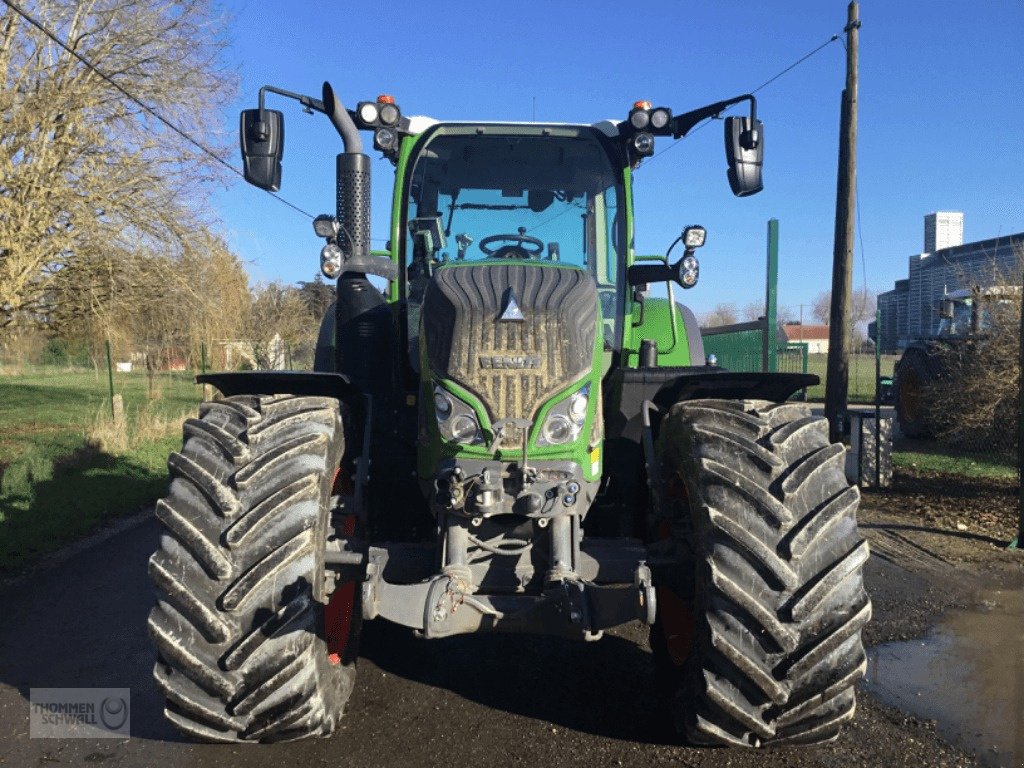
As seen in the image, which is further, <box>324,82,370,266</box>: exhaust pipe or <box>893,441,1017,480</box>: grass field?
<box>893,441,1017,480</box>: grass field

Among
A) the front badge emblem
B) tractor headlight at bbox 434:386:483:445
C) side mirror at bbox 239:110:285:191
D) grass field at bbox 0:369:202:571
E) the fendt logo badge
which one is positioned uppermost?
side mirror at bbox 239:110:285:191

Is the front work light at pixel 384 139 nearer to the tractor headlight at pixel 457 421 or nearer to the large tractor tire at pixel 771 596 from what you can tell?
the tractor headlight at pixel 457 421

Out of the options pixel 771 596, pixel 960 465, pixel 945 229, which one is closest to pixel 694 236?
pixel 771 596

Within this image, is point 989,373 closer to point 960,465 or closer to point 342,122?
point 960,465

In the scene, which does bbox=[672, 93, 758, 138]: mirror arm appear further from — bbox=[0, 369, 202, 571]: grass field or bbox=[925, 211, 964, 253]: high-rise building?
bbox=[925, 211, 964, 253]: high-rise building

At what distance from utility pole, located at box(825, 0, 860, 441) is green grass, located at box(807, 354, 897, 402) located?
1017 cm

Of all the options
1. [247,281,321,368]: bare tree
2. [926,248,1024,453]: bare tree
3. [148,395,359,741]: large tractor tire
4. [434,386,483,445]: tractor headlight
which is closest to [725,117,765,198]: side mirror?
[434,386,483,445]: tractor headlight

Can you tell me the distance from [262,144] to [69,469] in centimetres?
762

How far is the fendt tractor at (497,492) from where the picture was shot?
3062 millimetres

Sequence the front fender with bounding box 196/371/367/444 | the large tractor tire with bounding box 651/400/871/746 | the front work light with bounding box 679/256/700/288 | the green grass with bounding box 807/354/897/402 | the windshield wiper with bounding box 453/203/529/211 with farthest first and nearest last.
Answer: the green grass with bounding box 807/354/897/402
the windshield wiper with bounding box 453/203/529/211
the front work light with bounding box 679/256/700/288
the front fender with bounding box 196/371/367/444
the large tractor tire with bounding box 651/400/871/746

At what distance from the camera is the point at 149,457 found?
1185 centimetres

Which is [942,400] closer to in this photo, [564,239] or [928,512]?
[928,512]

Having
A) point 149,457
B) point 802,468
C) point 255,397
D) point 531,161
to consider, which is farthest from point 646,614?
point 149,457

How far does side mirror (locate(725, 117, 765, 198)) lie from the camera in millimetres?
4562
